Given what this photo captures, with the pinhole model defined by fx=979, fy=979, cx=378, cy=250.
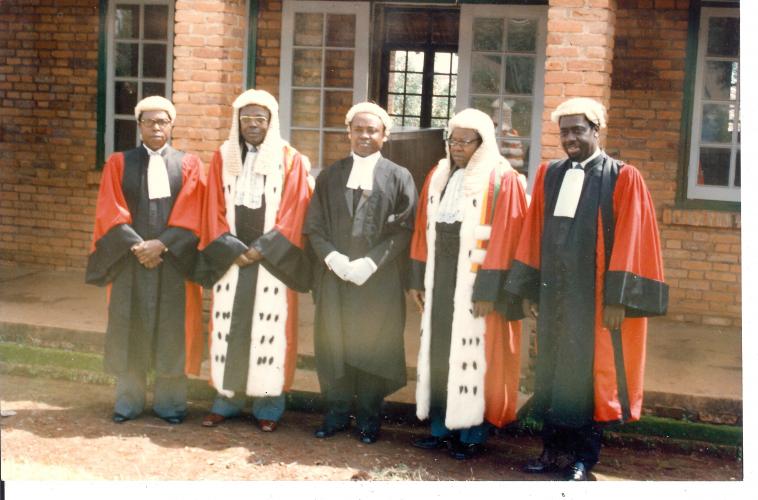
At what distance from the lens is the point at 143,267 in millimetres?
6035

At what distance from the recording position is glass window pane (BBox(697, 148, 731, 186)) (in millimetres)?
8367

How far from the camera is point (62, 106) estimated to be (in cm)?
976

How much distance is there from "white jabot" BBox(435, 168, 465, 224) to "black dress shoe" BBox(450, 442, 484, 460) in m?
1.28

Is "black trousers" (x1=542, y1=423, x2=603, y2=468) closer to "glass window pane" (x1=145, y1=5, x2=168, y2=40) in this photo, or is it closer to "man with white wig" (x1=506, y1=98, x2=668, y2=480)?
"man with white wig" (x1=506, y1=98, x2=668, y2=480)

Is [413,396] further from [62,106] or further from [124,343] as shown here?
[62,106]

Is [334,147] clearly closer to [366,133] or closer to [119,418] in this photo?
[366,133]

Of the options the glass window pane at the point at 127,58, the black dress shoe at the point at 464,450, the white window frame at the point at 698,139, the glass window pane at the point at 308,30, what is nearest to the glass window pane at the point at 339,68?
the glass window pane at the point at 308,30

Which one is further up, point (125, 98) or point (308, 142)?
point (125, 98)

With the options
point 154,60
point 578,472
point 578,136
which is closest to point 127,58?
point 154,60

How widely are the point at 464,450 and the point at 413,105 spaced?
7.36 metres

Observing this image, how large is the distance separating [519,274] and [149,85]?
552 centimetres

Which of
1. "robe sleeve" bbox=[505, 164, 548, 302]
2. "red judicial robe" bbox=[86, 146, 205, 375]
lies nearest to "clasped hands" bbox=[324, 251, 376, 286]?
"robe sleeve" bbox=[505, 164, 548, 302]

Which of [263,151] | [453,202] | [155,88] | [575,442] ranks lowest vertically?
[575,442]

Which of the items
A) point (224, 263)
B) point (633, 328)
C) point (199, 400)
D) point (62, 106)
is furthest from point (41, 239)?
point (633, 328)
